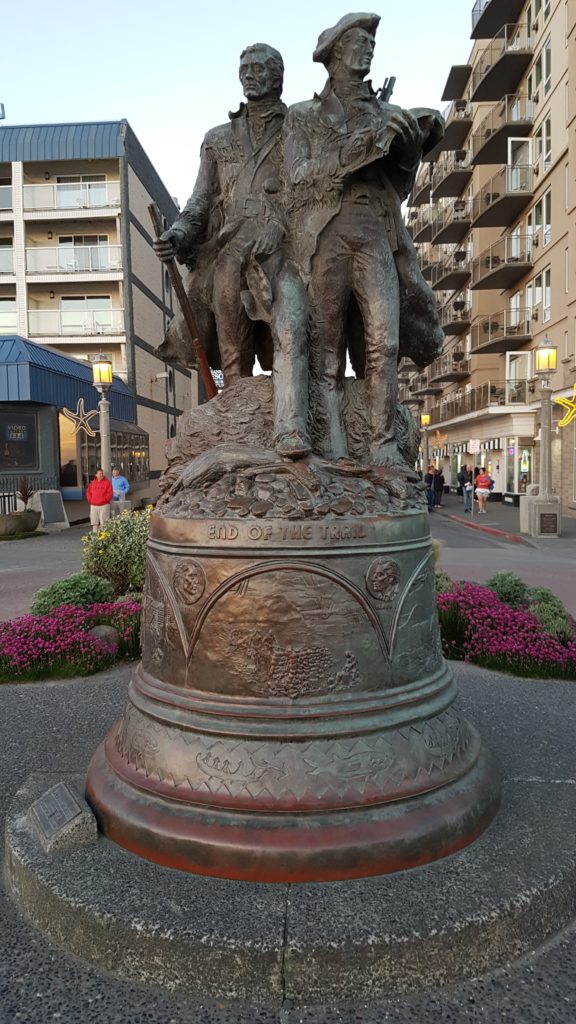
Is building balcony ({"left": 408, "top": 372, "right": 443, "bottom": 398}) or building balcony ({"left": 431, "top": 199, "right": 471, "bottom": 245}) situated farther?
building balcony ({"left": 408, "top": 372, "right": 443, "bottom": 398})

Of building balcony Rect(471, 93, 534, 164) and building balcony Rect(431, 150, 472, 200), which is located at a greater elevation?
building balcony Rect(431, 150, 472, 200)

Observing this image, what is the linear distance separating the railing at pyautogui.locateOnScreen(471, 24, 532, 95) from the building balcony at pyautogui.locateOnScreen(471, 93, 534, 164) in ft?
5.23

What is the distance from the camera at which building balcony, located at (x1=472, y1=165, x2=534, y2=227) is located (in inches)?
1091

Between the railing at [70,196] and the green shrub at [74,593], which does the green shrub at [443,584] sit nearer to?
the green shrub at [74,593]

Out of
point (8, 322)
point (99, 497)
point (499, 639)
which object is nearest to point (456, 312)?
point (8, 322)

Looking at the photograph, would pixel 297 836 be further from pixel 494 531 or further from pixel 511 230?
pixel 511 230

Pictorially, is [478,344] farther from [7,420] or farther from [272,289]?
[272,289]

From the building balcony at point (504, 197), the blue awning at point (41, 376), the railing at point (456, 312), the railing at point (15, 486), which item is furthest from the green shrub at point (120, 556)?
the railing at point (456, 312)

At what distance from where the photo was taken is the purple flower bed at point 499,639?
5.92 m

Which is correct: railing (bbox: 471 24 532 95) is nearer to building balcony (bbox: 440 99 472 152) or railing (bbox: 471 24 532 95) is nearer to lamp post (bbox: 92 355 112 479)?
building balcony (bbox: 440 99 472 152)

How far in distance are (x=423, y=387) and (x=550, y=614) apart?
4523 centimetres

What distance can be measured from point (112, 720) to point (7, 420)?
1980cm

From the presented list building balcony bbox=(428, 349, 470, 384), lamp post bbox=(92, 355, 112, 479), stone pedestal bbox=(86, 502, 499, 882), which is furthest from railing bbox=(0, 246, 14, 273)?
stone pedestal bbox=(86, 502, 499, 882)

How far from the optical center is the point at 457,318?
40156 millimetres
